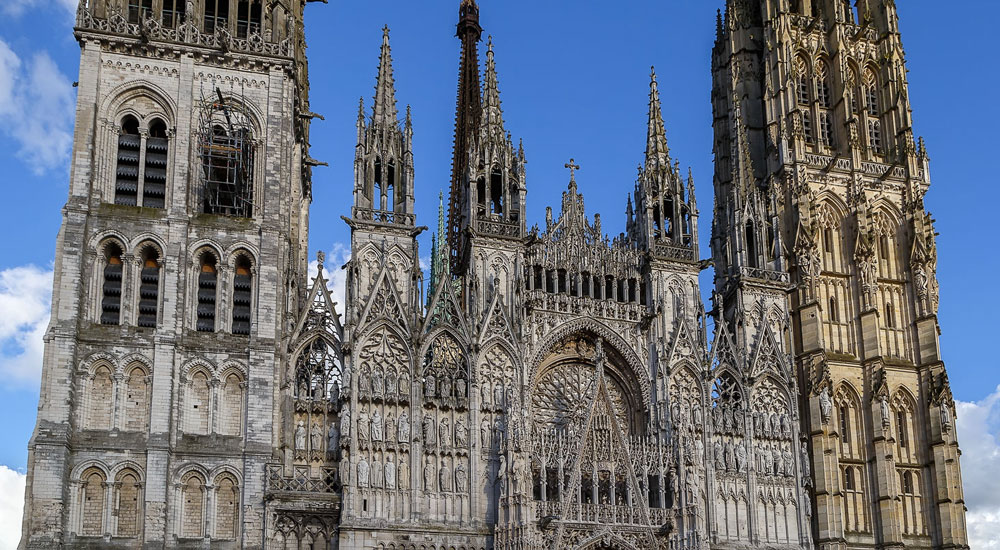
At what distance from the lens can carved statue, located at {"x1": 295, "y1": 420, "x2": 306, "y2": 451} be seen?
131 feet

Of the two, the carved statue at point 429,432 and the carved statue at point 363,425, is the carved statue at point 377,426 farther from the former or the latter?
the carved statue at point 429,432

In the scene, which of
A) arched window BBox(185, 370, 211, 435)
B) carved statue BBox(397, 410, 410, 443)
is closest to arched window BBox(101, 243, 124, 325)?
arched window BBox(185, 370, 211, 435)

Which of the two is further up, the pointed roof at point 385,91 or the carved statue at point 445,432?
the pointed roof at point 385,91

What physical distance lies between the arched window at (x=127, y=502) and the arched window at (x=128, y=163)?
30.9ft

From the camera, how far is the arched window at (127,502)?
37.4m

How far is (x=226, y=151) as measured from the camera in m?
42.7

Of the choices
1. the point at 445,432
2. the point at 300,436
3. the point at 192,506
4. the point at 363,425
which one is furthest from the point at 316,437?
the point at 192,506

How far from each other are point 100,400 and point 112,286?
157 inches

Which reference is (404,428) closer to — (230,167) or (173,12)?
(230,167)

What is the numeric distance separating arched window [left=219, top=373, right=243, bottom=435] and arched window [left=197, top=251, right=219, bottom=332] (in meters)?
2.04

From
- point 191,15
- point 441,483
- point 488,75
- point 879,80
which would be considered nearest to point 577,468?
point 441,483

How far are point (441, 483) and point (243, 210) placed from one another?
11838 mm

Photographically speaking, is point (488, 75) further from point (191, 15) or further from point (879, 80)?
point (879, 80)

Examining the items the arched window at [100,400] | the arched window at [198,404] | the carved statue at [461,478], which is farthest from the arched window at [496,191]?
the arched window at [100,400]
